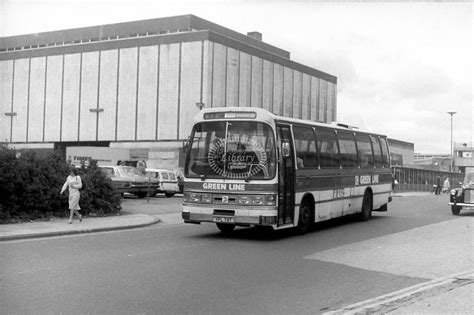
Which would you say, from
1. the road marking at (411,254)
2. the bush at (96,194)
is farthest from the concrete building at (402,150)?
the road marking at (411,254)

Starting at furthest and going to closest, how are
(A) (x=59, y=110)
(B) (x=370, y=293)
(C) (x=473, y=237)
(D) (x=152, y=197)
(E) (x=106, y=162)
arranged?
(A) (x=59, y=110) → (E) (x=106, y=162) → (D) (x=152, y=197) → (C) (x=473, y=237) → (B) (x=370, y=293)

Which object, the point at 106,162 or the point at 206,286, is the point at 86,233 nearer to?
the point at 206,286

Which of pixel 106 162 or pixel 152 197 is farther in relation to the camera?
pixel 106 162

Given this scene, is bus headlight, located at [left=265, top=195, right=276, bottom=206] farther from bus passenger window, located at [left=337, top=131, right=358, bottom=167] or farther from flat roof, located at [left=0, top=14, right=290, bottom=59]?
flat roof, located at [left=0, top=14, right=290, bottom=59]

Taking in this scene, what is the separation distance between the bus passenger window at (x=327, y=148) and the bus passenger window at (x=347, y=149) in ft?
1.36

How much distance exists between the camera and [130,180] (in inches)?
1137

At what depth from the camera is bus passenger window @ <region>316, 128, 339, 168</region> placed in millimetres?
15539

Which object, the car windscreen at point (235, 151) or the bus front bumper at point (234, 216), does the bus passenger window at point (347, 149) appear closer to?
the car windscreen at point (235, 151)

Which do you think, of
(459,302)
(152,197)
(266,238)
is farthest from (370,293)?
(152,197)

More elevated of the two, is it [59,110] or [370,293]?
[59,110]

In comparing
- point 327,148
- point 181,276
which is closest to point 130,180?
point 327,148

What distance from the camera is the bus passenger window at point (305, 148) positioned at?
46.9 feet

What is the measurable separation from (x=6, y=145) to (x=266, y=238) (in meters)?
8.80

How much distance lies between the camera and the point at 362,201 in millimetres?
18719
